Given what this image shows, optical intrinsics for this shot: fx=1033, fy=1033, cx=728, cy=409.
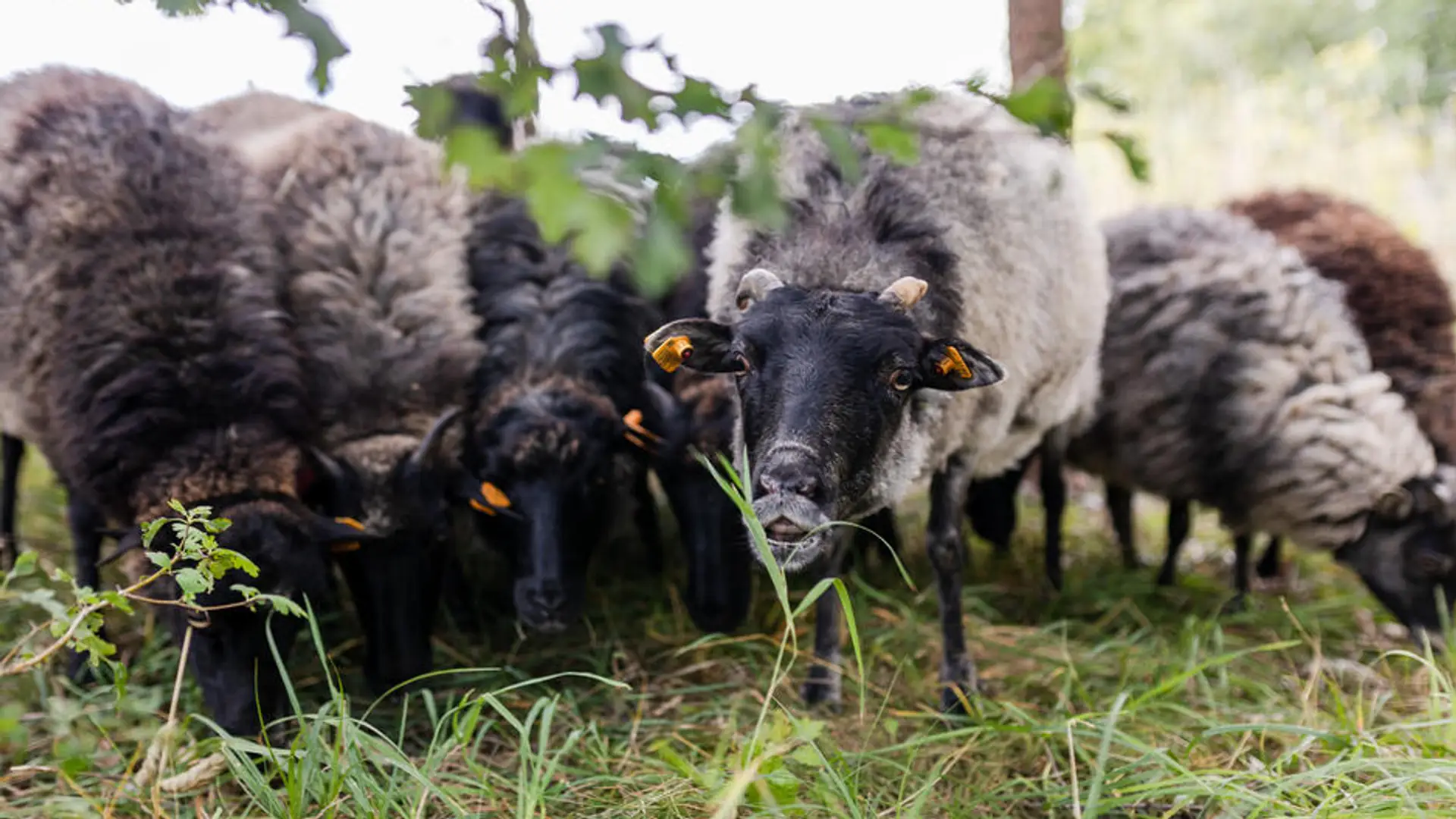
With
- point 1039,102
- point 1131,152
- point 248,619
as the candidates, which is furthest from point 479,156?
point 248,619

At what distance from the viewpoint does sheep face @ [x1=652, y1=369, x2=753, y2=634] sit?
12.3 feet

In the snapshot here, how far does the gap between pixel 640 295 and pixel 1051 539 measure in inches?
91.7

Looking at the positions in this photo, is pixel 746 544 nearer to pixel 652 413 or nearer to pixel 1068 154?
pixel 652 413

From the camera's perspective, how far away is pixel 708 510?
3838 millimetres

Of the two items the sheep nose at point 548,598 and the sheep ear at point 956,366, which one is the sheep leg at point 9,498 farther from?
the sheep ear at point 956,366

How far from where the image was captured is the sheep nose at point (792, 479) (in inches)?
103

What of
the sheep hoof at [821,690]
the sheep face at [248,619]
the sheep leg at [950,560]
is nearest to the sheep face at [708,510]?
the sheep hoof at [821,690]

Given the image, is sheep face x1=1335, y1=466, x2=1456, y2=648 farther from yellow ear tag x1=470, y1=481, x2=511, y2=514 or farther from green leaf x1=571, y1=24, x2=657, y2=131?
green leaf x1=571, y1=24, x2=657, y2=131

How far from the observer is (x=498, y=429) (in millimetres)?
3938

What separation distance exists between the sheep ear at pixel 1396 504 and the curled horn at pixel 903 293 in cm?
292

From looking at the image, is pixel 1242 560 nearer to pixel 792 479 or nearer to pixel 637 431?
pixel 637 431

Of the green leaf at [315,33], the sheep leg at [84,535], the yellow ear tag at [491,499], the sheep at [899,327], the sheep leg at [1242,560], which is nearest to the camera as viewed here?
the green leaf at [315,33]

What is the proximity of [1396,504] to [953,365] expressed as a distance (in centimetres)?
287

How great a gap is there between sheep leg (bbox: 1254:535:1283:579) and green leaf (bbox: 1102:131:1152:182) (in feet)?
14.9
